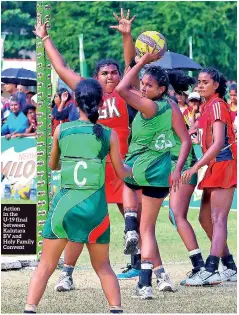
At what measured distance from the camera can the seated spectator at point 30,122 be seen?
20109mm

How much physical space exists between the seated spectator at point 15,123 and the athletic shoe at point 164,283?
10566 millimetres

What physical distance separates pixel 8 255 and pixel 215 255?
2424mm

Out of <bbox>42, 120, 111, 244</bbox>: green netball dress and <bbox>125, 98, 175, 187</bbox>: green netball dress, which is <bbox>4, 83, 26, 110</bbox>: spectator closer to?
<bbox>125, 98, 175, 187</bbox>: green netball dress

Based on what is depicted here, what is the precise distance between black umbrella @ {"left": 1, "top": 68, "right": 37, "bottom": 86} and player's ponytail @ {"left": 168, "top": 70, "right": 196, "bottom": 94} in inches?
655

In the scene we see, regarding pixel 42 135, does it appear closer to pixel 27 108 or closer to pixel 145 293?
pixel 145 293

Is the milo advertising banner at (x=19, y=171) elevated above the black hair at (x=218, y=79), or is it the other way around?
the black hair at (x=218, y=79)

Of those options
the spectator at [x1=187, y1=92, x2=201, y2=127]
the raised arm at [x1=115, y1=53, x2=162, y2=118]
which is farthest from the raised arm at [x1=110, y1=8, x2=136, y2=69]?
the spectator at [x1=187, y1=92, x2=201, y2=127]

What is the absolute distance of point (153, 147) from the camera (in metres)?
→ 9.59

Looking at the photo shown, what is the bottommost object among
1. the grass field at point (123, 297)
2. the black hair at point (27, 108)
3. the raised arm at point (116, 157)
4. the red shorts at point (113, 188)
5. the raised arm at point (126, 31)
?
the grass field at point (123, 297)

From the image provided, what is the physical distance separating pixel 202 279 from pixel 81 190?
2.55m

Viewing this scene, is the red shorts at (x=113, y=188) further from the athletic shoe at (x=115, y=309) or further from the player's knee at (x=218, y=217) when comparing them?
the athletic shoe at (x=115, y=309)

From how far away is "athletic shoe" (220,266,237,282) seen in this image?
425 inches

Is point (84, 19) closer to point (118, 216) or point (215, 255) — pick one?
point (118, 216)

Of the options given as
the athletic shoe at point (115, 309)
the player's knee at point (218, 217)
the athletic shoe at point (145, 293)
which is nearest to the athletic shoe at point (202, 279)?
the player's knee at point (218, 217)
